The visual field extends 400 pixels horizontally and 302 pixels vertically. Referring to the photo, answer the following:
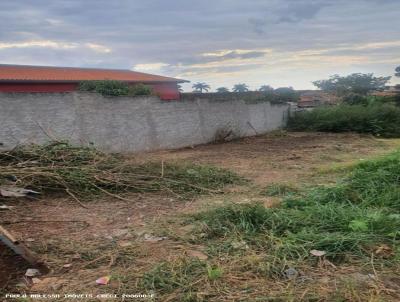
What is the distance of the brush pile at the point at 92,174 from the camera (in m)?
5.81

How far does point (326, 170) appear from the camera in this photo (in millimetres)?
7621

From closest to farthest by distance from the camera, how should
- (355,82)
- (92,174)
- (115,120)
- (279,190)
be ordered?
(279,190), (92,174), (115,120), (355,82)

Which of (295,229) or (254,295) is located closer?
(254,295)

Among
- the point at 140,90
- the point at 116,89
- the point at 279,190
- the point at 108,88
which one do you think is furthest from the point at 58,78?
the point at 279,190

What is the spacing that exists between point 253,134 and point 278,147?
13.9ft

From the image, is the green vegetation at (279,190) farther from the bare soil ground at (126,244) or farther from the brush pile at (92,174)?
the brush pile at (92,174)

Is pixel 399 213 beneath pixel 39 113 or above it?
beneath

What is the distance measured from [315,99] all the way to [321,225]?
23.0 meters

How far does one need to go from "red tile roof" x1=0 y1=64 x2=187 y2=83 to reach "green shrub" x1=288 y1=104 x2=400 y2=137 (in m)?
11.2

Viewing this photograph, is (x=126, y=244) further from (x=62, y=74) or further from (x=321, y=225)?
(x=62, y=74)

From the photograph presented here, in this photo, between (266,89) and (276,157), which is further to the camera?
(266,89)

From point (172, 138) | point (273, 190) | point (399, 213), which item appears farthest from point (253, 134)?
point (399, 213)

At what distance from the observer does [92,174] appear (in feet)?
20.1

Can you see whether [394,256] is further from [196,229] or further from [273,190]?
[273,190]
